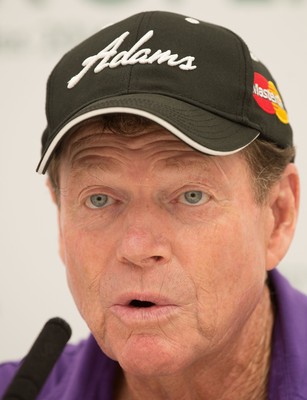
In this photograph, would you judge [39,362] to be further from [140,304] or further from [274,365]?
[274,365]

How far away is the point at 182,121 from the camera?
1.13m

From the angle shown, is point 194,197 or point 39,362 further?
point 194,197

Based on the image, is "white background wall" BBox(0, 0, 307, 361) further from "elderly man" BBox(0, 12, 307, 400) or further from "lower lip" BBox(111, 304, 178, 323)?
"lower lip" BBox(111, 304, 178, 323)

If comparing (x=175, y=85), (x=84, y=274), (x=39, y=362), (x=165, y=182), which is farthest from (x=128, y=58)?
(x=39, y=362)

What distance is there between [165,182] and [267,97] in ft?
0.73

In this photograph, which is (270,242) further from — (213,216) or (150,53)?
(150,53)

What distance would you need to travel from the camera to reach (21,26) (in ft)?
6.79

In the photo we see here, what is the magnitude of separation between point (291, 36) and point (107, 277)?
1.13 meters

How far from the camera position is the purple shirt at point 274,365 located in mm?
1332

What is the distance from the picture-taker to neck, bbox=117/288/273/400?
1.34 meters

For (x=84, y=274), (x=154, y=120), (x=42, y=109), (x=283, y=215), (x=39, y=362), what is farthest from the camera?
(x=42, y=109)

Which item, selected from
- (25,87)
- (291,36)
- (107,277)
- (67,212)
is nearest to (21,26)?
(25,87)

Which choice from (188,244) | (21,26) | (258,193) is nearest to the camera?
(188,244)

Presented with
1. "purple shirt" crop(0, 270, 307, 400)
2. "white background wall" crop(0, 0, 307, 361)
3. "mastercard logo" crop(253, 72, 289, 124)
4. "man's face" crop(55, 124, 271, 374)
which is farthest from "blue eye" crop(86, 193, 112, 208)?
"white background wall" crop(0, 0, 307, 361)
